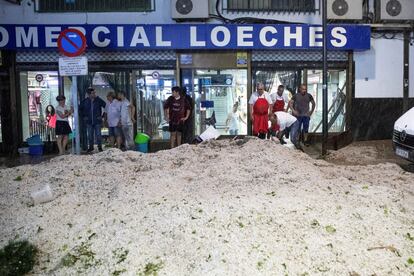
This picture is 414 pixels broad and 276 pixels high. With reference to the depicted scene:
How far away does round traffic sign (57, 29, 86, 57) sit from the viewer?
898 centimetres

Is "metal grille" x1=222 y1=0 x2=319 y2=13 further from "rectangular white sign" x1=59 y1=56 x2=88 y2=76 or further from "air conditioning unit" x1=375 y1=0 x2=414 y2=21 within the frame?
"rectangular white sign" x1=59 y1=56 x2=88 y2=76

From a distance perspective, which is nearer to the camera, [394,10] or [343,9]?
[343,9]

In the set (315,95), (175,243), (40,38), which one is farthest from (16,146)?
(175,243)

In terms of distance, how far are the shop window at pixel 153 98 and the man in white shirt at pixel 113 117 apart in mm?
755

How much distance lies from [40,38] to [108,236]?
30.8 feet

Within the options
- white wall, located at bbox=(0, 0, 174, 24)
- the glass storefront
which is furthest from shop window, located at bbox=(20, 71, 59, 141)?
the glass storefront

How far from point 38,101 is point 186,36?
456 cm

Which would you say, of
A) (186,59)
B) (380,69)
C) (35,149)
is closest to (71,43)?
(186,59)

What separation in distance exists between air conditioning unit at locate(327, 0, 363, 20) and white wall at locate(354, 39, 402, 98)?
3.55 ft

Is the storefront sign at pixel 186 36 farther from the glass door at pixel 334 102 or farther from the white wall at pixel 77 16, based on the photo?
the glass door at pixel 334 102

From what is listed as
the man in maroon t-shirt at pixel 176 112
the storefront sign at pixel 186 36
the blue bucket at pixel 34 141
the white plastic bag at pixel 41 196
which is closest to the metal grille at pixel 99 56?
the storefront sign at pixel 186 36

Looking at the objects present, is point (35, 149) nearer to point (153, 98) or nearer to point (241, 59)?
point (153, 98)

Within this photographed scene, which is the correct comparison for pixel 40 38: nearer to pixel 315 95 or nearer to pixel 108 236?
pixel 315 95

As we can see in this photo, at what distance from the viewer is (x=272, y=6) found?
45.1 feet
